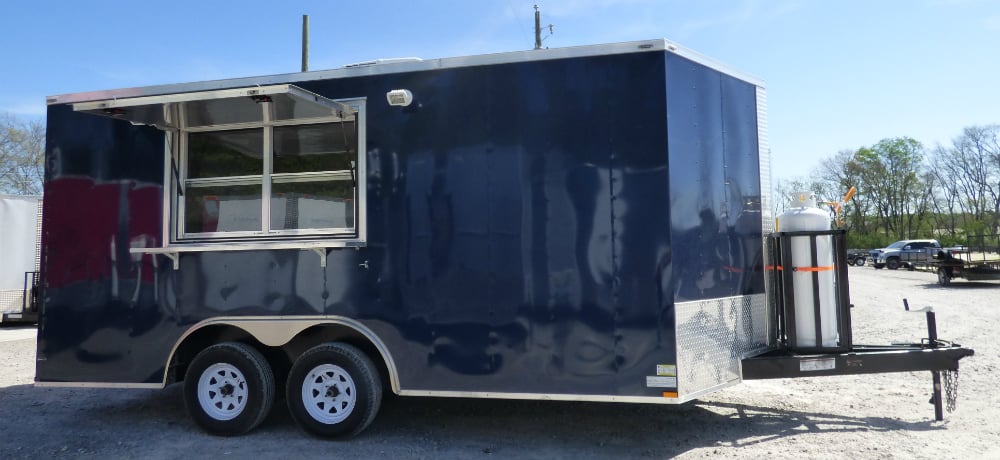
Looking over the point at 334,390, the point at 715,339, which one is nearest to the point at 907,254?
the point at 715,339

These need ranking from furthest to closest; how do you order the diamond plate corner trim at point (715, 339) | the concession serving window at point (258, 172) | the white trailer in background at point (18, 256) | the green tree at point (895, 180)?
1. the green tree at point (895, 180)
2. the white trailer in background at point (18, 256)
3. the concession serving window at point (258, 172)
4. the diamond plate corner trim at point (715, 339)

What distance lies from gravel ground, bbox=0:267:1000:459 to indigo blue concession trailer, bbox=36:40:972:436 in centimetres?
41

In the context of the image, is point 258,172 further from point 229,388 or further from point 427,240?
point 229,388

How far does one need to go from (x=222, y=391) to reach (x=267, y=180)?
5.95 feet

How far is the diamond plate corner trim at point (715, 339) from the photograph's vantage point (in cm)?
493

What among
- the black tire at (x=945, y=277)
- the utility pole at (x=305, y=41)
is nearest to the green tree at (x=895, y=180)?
the black tire at (x=945, y=277)

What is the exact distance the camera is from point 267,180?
19.1 feet

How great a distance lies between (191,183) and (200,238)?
504mm

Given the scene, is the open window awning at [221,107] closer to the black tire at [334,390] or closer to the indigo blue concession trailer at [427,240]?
the indigo blue concession trailer at [427,240]

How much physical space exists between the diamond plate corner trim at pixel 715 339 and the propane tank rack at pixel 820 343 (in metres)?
0.16

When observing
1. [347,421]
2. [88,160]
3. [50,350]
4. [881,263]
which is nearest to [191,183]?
[88,160]

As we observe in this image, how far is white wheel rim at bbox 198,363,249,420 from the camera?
5590 mm

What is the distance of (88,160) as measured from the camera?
6.09 metres

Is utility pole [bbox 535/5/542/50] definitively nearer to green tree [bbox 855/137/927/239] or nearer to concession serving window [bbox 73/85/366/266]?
concession serving window [bbox 73/85/366/266]
